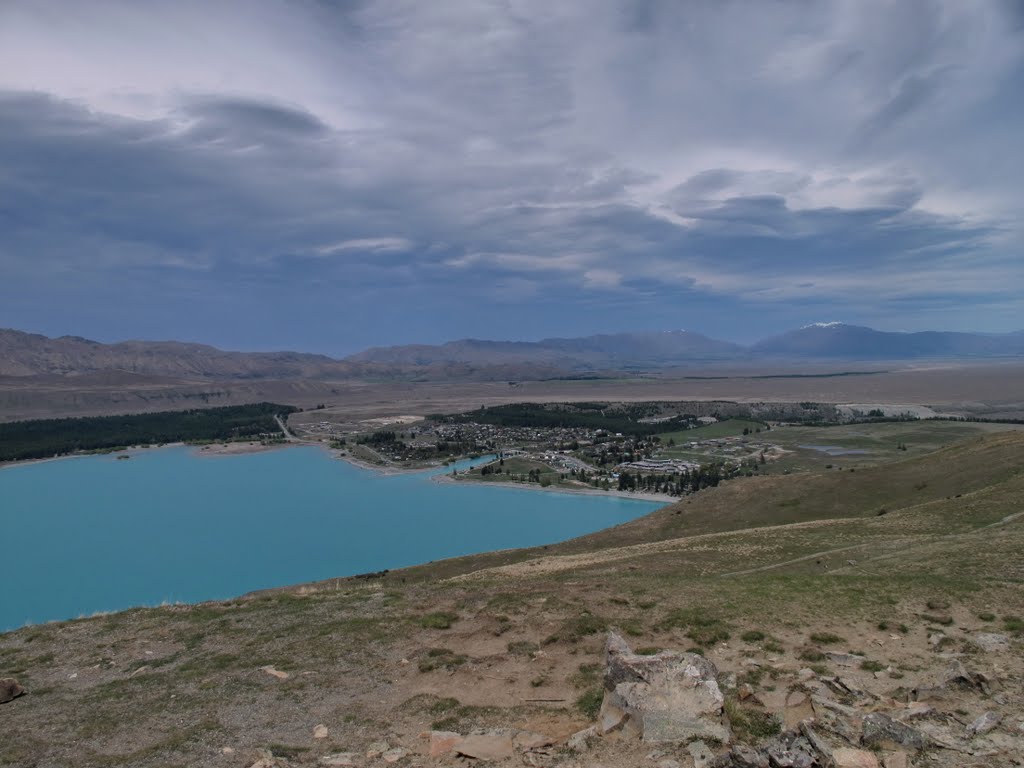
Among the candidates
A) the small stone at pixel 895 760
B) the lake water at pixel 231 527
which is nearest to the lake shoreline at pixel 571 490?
the lake water at pixel 231 527

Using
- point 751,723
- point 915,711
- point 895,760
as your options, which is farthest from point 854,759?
point 915,711

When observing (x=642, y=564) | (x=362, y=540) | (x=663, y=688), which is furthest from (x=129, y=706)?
(x=362, y=540)

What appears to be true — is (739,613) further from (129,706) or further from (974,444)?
(974,444)

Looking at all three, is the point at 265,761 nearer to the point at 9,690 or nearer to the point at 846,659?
the point at 9,690

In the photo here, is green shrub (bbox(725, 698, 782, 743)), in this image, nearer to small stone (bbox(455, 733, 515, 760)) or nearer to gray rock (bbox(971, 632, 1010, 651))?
small stone (bbox(455, 733, 515, 760))

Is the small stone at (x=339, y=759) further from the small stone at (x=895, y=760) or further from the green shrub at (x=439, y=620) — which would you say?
the small stone at (x=895, y=760)

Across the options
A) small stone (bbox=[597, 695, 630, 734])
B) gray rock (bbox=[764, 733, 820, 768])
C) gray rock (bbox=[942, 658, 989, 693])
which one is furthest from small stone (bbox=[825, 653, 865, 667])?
small stone (bbox=[597, 695, 630, 734])
